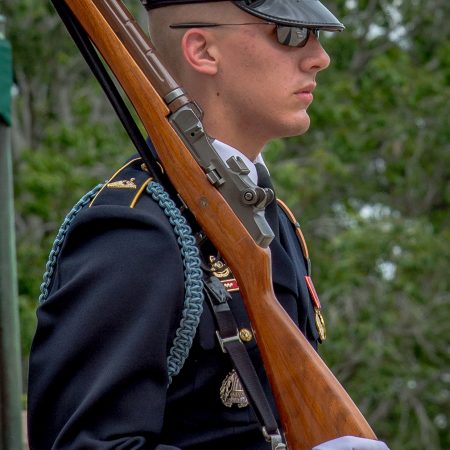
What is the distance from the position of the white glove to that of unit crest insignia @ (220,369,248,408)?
0.61 feet

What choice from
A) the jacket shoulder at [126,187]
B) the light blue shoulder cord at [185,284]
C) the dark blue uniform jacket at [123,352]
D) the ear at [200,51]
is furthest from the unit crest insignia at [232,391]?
the ear at [200,51]

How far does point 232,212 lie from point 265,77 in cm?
31

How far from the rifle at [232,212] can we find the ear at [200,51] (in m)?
0.14

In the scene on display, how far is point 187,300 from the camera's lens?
2611 millimetres

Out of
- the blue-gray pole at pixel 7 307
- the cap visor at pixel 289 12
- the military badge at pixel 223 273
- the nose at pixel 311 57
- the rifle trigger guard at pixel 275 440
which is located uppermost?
the cap visor at pixel 289 12

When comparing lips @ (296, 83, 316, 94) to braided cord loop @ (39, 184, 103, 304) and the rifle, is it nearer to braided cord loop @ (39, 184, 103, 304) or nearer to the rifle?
the rifle

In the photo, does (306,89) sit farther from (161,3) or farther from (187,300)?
(187,300)

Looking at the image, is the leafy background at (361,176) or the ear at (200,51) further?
the leafy background at (361,176)

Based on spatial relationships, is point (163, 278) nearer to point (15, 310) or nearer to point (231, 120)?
point (231, 120)

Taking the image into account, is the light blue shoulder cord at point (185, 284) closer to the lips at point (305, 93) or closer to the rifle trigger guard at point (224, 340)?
the rifle trigger guard at point (224, 340)

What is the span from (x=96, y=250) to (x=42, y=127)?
1013 centimetres

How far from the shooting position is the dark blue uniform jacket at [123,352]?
99.6 inches

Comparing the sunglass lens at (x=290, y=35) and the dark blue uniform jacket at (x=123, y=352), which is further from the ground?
the sunglass lens at (x=290, y=35)

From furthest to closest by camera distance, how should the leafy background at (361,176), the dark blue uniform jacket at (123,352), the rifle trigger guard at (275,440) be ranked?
the leafy background at (361,176) < the rifle trigger guard at (275,440) < the dark blue uniform jacket at (123,352)
